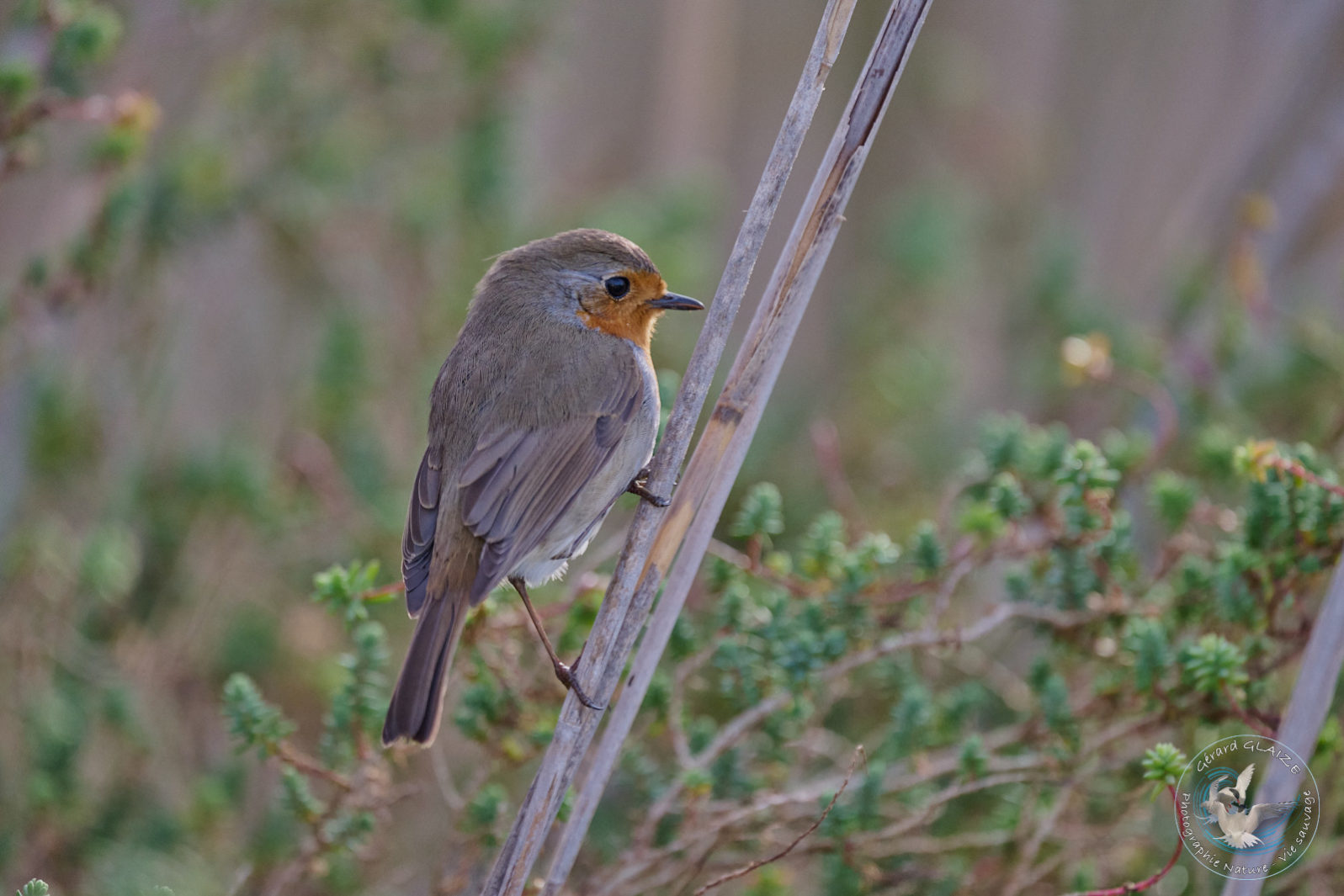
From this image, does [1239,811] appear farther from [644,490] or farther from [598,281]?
[598,281]

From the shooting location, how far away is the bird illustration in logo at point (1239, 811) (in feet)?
6.88

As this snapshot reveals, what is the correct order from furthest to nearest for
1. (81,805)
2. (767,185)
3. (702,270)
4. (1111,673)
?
(702,270) → (81,805) → (1111,673) → (767,185)

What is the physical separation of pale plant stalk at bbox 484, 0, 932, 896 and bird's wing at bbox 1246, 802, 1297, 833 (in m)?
1.07

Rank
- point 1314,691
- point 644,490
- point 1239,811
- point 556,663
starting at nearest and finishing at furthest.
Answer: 1. point 1314,691
2. point 1239,811
3. point 556,663
4. point 644,490

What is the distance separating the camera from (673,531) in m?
2.25

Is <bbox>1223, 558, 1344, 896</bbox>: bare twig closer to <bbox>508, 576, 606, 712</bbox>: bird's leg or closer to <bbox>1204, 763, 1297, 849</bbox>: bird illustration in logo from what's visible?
<bbox>1204, 763, 1297, 849</bbox>: bird illustration in logo

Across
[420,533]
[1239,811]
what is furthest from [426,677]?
[1239,811]

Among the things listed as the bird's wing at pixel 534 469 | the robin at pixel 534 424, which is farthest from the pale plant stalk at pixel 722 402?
the bird's wing at pixel 534 469

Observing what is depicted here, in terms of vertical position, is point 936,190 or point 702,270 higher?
point 936,190

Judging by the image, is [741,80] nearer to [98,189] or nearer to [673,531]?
[98,189]

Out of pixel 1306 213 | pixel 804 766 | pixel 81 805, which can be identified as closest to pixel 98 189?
pixel 81 805

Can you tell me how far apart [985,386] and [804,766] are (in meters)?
3.05

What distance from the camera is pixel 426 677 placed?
2223 millimetres

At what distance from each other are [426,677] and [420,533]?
50 cm
